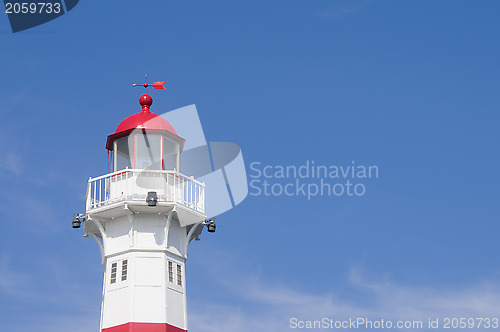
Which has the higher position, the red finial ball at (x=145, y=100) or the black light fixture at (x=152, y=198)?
the red finial ball at (x=145, y=100)

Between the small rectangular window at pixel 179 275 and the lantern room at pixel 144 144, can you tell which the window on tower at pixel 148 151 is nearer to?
the lantern room at pixel 144 144

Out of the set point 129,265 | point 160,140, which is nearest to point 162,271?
point 129,265

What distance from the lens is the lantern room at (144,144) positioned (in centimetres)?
5162

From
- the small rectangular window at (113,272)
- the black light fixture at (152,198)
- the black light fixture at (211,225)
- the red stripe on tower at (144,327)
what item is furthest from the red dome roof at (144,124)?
the red stripe on tower at (144,327)

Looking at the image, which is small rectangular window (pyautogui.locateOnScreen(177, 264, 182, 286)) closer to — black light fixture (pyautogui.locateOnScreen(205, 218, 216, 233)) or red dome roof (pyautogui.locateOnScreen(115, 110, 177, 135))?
black light fixture (pyautogui.locateOnScreen(205, 218, 216, 233))

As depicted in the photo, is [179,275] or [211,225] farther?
[211,225]

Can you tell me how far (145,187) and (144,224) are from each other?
1705 mm

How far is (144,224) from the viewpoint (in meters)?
50.2

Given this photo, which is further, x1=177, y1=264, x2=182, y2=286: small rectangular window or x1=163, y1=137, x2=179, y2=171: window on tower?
x1=163, y1=137, x2=179, y2=171: window on tower

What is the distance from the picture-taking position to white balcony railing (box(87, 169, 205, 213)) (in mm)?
50281

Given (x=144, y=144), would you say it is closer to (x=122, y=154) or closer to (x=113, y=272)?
(x=122, y=154)

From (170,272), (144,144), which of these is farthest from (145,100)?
(170,272)

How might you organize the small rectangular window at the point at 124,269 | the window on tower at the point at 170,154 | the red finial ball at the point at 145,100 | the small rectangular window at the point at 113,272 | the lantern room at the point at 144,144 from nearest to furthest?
the small rectangular window at the point at 124,269 < the small rectangular window at the point at 113,272 < the lantern room at the point at 144,144 < the window on tower at the point at 170,154 < the red finial ball at the point at 145,100

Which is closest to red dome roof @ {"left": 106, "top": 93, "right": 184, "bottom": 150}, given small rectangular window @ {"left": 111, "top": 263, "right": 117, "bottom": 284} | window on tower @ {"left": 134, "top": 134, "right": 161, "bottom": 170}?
window on tower @ {"left": 134, "top": 134, "right": 161, "bottom": 170}
